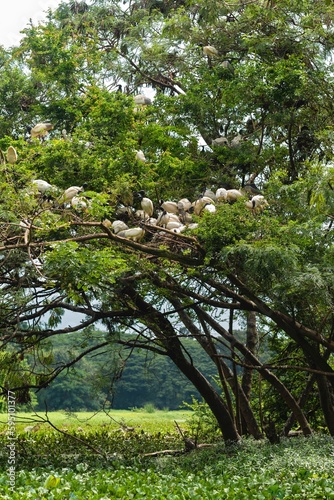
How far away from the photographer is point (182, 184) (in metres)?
7.91

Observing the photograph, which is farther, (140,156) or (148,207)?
(140,156)

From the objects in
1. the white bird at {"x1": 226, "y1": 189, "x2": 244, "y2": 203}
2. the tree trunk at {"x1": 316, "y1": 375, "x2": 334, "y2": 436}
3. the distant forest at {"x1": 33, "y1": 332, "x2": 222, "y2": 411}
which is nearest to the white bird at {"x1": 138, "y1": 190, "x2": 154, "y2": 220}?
the white bird at {"x1": 226, "y1": 189, "x2": 244, "y2": 203}

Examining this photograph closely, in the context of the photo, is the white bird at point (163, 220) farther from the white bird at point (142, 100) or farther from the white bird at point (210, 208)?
the white bird at point (142, 100)

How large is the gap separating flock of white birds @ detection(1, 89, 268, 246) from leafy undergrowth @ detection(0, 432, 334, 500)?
2079 millimetres

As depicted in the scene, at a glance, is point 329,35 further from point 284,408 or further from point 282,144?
point 284,408

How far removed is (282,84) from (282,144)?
169 cm

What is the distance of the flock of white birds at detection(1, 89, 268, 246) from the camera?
604 cm

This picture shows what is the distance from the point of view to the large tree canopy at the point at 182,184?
20.8 ft

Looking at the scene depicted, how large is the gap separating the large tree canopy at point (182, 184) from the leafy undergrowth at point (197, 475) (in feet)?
2.94

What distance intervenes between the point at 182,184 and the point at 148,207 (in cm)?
133

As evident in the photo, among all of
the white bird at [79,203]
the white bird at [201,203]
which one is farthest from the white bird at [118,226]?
the white bird at [201,203]

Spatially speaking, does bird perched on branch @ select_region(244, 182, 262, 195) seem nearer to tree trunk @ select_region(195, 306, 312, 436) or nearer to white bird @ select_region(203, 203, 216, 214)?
white bird @ select_region(203, 203, 216, 214)

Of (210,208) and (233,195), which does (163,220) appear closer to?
(210,208)

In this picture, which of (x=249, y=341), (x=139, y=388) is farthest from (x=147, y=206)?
(x=139, y=388)
